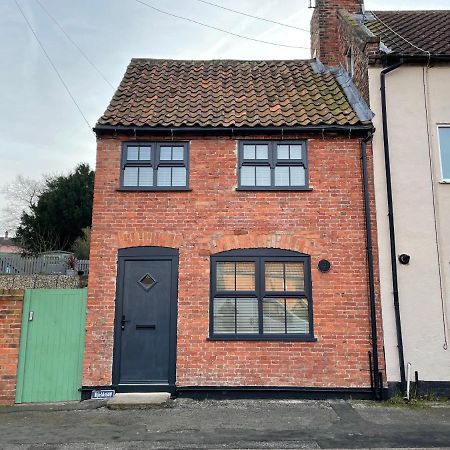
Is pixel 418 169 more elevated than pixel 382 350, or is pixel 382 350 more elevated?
pixel 418 169

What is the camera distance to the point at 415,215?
8.70 metres

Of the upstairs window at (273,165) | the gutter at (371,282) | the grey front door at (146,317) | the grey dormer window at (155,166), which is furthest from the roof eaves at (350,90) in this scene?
the grey front door at (146,317)

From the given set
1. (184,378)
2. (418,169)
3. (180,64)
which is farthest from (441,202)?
(180,64)

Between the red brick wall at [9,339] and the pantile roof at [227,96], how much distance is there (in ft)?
12.8

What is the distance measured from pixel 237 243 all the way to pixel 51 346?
406 centimetres

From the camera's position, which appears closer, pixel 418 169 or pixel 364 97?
pixel 418 169

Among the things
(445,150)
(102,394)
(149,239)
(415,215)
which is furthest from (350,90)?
(102,394)

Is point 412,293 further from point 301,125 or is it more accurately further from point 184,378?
point 184,378

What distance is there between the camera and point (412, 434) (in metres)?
6.20

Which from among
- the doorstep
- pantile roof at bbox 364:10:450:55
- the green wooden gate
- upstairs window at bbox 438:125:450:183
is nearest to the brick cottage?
the doorstep

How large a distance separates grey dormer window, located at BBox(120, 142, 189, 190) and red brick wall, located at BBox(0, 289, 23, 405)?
303 cm

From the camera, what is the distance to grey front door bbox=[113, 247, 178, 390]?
8188 millimetres

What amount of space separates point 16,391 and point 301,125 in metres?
7.54

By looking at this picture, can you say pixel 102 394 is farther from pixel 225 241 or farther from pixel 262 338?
pixel 225 241
